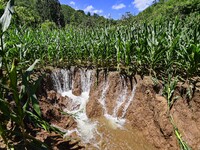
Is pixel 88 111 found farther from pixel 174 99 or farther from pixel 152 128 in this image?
pixel 174 99

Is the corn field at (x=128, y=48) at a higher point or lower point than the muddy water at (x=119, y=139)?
higher

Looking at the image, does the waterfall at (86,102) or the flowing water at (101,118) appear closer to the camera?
the flowing water at (101,118)

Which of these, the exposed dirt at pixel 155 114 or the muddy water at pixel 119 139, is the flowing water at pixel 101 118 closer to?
the muddy water at pixel 119 139

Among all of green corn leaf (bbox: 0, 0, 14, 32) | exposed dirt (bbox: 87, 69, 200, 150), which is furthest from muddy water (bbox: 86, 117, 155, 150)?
green corn leaf (bbox: 0, 0, 14, 32)

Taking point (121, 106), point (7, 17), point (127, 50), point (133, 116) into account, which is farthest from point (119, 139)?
point (7, 17)

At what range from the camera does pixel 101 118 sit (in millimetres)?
5027

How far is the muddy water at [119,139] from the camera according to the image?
4113 millimetres

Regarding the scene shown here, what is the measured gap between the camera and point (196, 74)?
→ 13.7 ft

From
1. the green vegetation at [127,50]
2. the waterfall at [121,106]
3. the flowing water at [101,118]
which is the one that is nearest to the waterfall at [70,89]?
the flowing water at [101,118]

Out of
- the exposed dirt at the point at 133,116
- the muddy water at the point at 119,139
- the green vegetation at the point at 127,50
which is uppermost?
the green vegetation at the point at 127,50

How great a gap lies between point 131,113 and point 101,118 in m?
0.70

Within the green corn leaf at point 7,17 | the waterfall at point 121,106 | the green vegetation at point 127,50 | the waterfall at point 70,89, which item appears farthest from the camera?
the waterfall at point 70,89

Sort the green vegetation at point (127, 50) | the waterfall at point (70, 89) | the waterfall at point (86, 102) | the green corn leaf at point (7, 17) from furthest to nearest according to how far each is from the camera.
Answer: the waterfall at point (70, 89) → the waterfall at point (86, 102) → the green vegetation at point (127, 50) → the green corn leaf at point (7, 17)

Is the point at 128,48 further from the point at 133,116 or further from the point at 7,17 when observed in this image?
the point at 7,17
